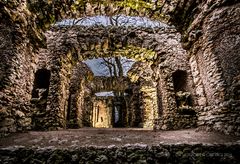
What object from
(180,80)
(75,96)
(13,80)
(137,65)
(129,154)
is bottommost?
(129,154)

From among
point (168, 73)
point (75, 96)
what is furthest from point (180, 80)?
point (75, 96)

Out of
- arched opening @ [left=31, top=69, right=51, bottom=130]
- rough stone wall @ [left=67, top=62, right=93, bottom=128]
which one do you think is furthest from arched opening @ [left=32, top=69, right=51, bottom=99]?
rough stone wall @ [left=67, top=62, right=93, bottom=128]

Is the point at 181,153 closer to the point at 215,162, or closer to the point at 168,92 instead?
the point at 215,162

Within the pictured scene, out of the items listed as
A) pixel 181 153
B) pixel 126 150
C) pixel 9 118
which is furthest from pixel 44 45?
pixel 181 153

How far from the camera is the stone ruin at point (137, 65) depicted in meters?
4.04

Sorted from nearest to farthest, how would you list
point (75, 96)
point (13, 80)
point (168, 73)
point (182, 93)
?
point (13, 80), point (182, 93), point (168, 73), point (75, 96)

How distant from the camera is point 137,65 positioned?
1212 centimetres

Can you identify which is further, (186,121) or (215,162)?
(186,121)

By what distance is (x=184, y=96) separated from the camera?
313 inches

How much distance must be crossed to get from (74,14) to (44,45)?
4.06 ft

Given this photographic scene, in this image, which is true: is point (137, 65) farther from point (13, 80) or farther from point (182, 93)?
point (13, 80)

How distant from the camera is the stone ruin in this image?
4.04 metres

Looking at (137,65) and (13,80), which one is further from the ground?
(137,65)

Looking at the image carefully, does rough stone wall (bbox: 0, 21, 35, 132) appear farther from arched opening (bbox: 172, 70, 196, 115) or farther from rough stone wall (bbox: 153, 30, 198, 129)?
arched opening (bbox: 172, 70, 196, 115)
